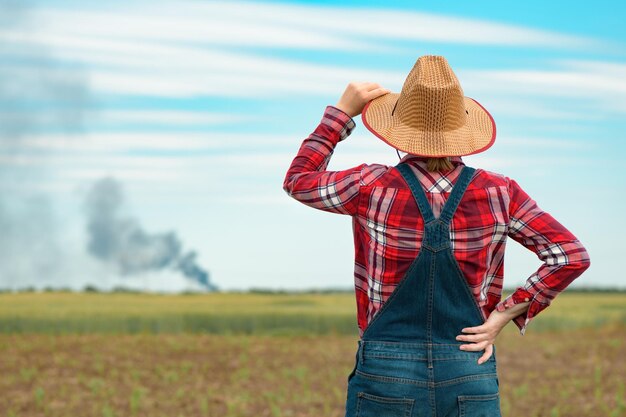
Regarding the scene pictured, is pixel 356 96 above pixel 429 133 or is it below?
above

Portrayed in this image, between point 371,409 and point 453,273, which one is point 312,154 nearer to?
point 453,273

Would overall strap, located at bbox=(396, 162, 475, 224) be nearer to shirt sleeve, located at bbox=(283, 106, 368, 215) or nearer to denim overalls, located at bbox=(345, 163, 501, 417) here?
denim overalls, located at bbox=(345, 163, 501, 417)

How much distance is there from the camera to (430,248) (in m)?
2.97

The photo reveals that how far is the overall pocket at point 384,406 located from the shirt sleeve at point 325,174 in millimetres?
649

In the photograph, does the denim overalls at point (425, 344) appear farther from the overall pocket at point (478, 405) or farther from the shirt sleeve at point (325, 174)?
the shirt sleeve at point (325, 174)

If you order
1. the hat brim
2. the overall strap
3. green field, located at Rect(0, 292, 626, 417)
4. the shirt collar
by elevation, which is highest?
the hat brim

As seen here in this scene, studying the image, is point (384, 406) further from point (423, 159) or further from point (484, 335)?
point (423, 159)

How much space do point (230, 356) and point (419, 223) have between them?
8129mm

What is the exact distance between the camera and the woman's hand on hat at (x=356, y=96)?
330cm

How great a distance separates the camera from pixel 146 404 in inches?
324

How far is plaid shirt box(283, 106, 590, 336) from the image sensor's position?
299cm

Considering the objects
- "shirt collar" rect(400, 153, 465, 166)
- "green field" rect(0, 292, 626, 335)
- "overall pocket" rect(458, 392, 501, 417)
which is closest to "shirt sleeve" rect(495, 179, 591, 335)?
"shirt collar" rect(400, 153, 465, 166)

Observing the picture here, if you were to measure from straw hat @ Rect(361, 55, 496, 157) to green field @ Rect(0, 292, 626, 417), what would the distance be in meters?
5.08

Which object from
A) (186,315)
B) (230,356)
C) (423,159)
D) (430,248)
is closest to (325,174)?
(423,159)
